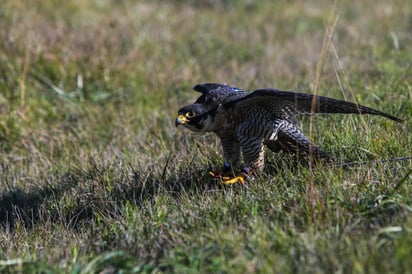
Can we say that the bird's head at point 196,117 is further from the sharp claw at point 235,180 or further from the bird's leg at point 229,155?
the sharp claw at point 235,180

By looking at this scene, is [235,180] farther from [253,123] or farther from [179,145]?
[179,145]

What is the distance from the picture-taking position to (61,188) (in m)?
4.98

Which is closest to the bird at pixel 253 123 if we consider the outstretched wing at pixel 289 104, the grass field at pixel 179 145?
the outstretched wing at pixel 289 104

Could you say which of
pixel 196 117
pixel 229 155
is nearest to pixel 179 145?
pixel 229 155

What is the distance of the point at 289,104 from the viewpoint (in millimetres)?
4324

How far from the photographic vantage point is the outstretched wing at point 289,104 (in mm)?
3953

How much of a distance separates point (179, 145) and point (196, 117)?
48.1 inches

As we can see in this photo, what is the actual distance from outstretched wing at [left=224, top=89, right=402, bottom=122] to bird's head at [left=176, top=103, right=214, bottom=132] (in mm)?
152

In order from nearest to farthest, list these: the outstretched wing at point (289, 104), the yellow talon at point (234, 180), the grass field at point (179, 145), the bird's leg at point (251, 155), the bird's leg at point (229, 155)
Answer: the grass field at point (179, 145) < the outstretched wing at point (289, 104) < the yellow talon at point (234, 180) < the bird's leg at point (251, 155) < the bird's leg at point (229, 155)

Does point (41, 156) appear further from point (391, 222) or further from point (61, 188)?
point (391, 222)

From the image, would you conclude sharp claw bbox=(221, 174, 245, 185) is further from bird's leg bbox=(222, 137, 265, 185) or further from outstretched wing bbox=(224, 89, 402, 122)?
outstretched wing bbox=(224, 89, 402, 122)

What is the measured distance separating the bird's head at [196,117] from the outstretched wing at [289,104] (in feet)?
0.50

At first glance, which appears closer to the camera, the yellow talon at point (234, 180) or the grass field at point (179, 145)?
the grass field at point (179, 145)

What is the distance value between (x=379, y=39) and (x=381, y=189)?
208 inches
